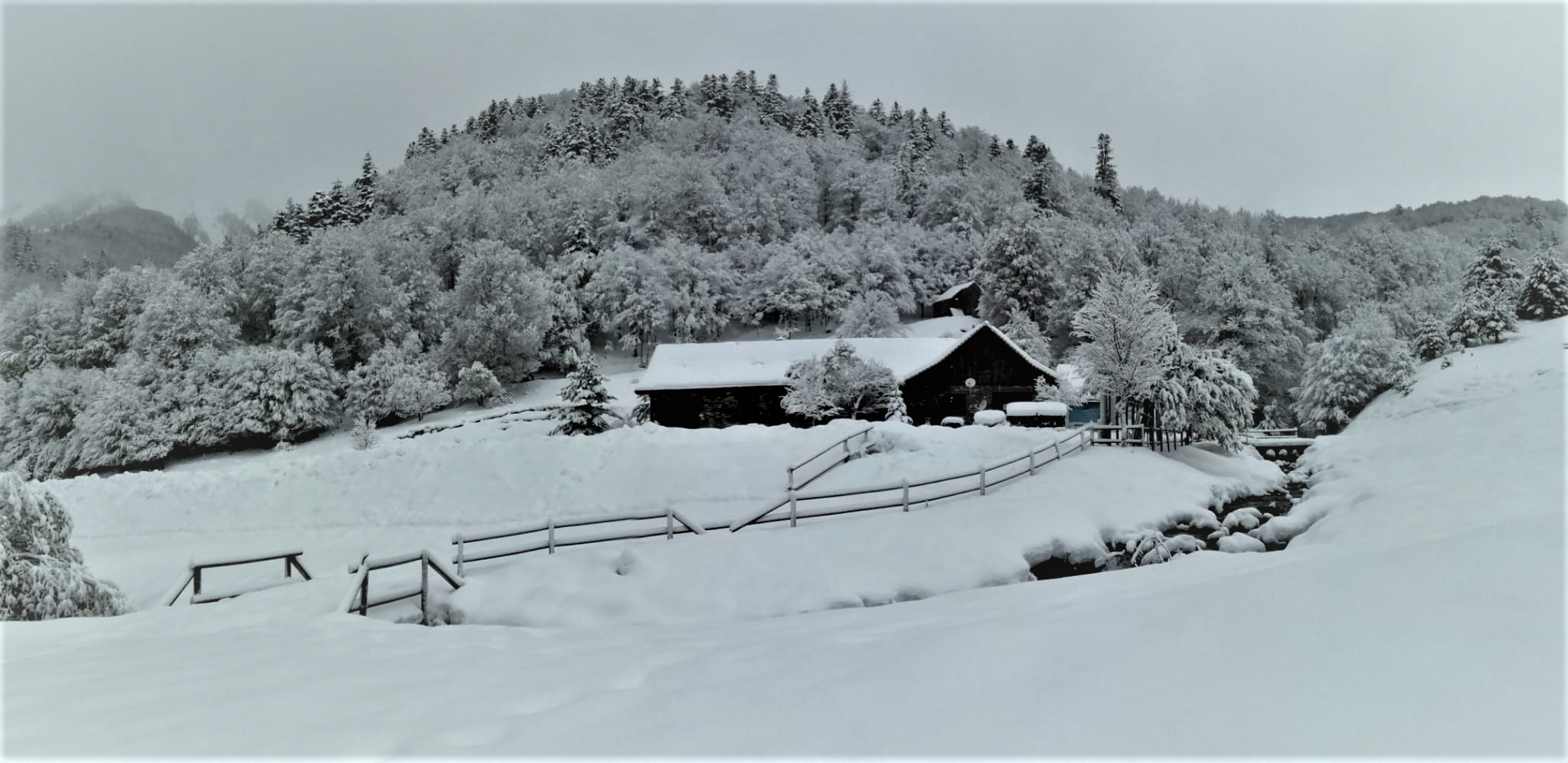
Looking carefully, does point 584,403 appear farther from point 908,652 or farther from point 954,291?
point 954,291

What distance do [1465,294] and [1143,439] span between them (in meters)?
28.6

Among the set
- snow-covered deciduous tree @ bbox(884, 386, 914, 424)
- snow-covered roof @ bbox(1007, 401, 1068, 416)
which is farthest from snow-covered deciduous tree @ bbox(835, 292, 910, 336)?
snow-covered roof @ bbox(1007, 401, 1068, 416)

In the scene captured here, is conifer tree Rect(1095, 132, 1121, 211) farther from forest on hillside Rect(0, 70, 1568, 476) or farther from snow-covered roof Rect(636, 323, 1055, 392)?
snow-covered roof Rect(636, 323, 1055, 392)

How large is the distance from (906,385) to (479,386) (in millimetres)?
27765

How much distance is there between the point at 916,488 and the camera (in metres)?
19.5

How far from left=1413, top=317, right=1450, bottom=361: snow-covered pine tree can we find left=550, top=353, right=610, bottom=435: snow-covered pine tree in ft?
130

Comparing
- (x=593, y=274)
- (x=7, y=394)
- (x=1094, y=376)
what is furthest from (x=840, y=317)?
(x=7, y=394)

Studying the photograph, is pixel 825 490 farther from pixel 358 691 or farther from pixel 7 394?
pixel 7 394

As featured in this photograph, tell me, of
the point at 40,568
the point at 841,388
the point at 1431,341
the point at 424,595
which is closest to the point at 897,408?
the point at 841,388

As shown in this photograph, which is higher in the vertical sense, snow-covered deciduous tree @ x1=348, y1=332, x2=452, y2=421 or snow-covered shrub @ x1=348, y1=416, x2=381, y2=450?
snow-covered deciduous tree @ x1=348, y1=332, x2=452, y2=421

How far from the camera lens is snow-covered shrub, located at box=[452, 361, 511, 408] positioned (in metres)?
43.9

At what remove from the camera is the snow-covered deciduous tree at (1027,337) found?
48125 mm

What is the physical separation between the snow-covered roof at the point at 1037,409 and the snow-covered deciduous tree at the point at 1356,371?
553 inches

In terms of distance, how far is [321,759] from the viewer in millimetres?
3436
